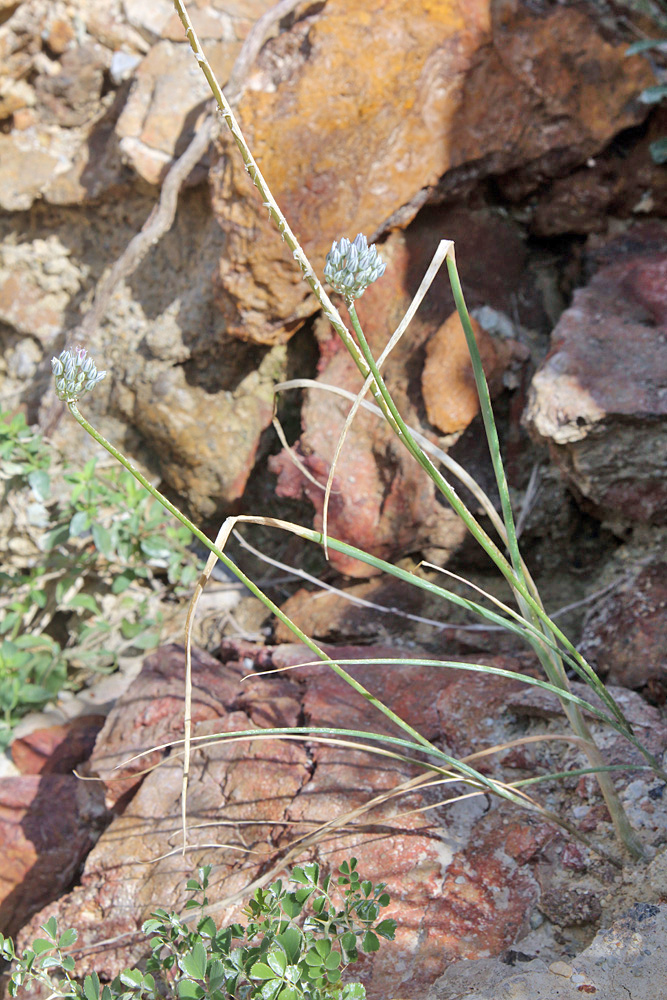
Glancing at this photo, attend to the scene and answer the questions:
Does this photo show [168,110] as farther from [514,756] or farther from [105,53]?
[514,756]

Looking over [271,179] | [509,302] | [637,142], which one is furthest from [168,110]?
[637,142]

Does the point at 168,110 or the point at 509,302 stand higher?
the point at 168,110

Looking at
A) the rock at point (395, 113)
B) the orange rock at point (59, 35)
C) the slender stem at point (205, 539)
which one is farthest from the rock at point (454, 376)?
the orange rock at point (59, 35)

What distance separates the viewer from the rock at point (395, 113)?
7.64 ft

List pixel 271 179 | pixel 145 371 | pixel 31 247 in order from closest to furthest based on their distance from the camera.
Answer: pixel 271 179
pixel 145 371
pixel 31 247

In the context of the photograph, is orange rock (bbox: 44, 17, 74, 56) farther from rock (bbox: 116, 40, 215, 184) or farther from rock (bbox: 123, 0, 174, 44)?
rock (bbox: 116, 40, 215, 184)

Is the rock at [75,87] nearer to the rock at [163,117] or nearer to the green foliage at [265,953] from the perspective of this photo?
the rock at [163,117]

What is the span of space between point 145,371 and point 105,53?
151cm

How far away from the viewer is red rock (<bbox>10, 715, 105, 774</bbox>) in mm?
2262

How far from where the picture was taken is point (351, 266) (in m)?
0.89

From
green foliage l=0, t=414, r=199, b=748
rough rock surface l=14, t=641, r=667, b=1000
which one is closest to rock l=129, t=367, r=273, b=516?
green foliage l=0, t=414, r=199, b=748

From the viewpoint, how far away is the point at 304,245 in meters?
2.35

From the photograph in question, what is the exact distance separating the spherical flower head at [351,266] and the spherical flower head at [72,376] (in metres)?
0.32

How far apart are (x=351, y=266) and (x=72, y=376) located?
1.22ft
